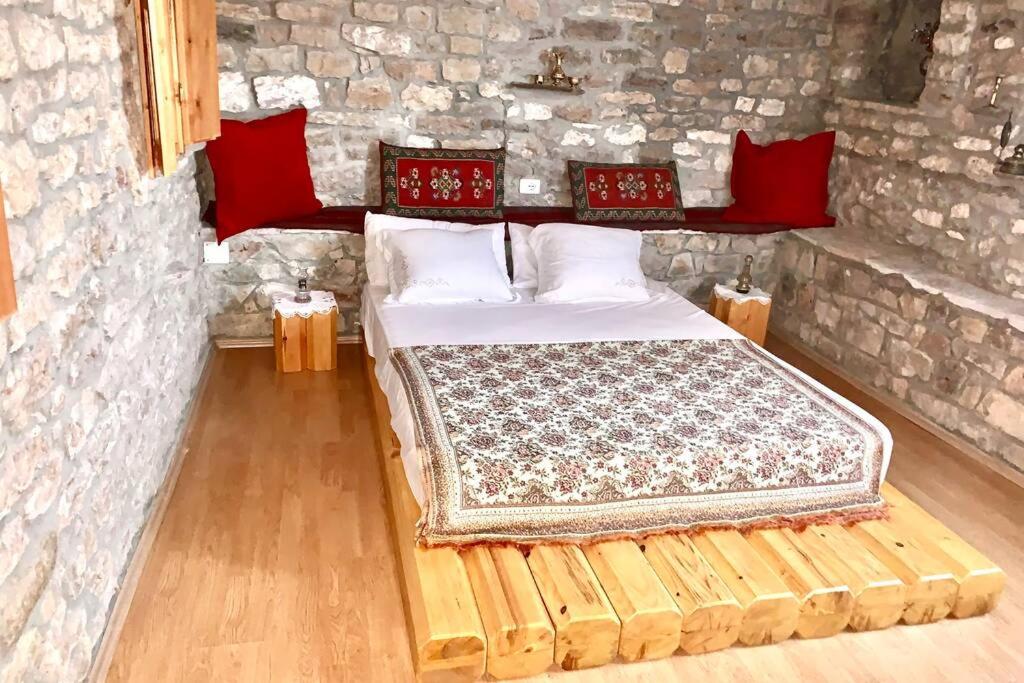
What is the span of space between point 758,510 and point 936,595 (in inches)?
22.5

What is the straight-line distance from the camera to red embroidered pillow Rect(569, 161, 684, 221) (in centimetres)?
460

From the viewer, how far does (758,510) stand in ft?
8.55

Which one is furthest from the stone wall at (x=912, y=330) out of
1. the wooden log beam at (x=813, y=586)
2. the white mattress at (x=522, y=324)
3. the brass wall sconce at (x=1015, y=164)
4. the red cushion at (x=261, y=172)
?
the red cushion at (x=261, y=172)

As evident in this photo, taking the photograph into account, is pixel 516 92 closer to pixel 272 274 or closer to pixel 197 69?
pixel 272 274

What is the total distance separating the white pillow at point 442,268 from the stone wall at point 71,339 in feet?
4.08

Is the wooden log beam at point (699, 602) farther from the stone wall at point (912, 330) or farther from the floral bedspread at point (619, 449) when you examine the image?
the stone wall at point (912, 330)

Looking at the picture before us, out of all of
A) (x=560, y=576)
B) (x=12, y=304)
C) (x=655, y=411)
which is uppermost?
A: (x=12, y=304)

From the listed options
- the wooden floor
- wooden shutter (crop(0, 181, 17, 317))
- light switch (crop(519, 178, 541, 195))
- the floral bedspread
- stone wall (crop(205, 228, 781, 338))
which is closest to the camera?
wooden shutter (crop(0, 181, 17, 317))

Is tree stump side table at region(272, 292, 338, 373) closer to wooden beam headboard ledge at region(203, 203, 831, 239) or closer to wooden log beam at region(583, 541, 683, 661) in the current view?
wooden beam headboard ledge at region(203, 203, 831, 239)

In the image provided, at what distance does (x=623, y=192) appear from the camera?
4652 millimetres

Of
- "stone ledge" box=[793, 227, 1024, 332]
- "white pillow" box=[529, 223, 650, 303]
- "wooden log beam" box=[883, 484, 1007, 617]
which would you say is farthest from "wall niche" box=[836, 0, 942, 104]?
"wooden log beam" box=[883, 484, 1007, 617]

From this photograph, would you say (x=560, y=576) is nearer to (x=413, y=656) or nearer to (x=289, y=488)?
(x=413, y=656)

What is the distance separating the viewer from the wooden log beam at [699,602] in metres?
2.25

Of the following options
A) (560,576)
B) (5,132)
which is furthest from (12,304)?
(560,576)
